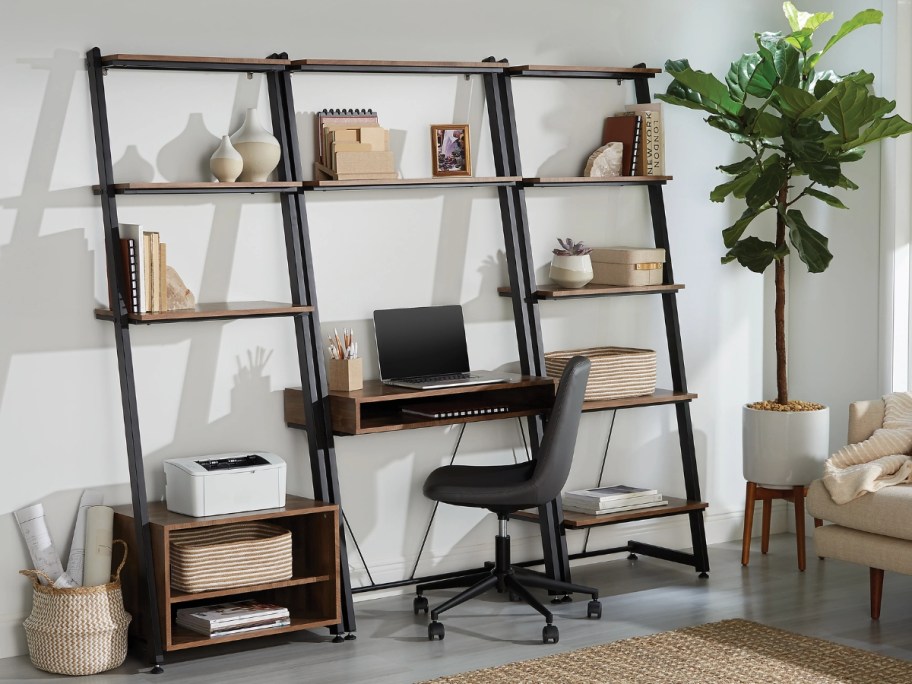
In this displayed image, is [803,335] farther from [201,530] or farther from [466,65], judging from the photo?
[201,530]

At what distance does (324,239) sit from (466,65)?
850 mm

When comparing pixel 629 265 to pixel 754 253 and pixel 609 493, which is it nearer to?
pixel 754 253

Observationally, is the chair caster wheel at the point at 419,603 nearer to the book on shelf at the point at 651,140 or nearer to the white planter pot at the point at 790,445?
the white planter pot at the point at 790,445

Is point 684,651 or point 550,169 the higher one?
point 550,169

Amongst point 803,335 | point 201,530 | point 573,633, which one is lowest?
point 573,633

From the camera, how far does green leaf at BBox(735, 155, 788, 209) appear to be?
198 inches

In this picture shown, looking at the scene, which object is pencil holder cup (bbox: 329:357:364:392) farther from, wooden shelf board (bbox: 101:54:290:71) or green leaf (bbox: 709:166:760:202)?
green leaf (bbox: 709:166:760:202)

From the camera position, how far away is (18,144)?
4.17 m

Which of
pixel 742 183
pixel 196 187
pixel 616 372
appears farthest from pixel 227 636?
pixel 742 183

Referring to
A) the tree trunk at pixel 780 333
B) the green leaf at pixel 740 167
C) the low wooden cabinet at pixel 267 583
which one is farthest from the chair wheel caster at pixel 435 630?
the green leaf at pixel 740 167

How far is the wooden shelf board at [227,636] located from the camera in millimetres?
4062

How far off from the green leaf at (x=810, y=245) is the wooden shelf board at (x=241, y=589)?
7.77 ft

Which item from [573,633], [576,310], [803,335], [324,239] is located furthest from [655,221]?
A: [573,633]

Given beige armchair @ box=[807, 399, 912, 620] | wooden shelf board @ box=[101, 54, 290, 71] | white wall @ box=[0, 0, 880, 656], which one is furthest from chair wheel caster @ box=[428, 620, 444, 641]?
wooden shelf board @ box=[101, 54, 290, 71]
